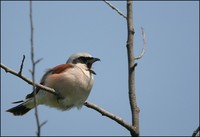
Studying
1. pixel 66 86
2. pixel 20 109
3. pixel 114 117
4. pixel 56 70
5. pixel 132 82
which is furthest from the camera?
pixel 20 109

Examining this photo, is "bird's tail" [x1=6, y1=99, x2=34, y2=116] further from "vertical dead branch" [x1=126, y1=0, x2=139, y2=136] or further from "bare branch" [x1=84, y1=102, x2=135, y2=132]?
"vertical dead branch" [x1=126, y1=0, x2=139, y2=136]

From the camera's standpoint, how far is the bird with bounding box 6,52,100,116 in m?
5.37

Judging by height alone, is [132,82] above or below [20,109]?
above

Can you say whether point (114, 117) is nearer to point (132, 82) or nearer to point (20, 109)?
point (132, 82)

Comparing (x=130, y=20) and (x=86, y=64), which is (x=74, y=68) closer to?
(x=86, y=64)

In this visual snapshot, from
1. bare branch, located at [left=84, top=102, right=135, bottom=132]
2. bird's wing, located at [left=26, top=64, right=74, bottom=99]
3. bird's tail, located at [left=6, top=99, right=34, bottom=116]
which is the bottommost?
bird's tail, located at [left=6, top=99, right=34, bottom=116]

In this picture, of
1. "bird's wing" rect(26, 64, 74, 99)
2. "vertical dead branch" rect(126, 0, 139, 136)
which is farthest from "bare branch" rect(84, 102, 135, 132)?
"bird's wing" rect(26, 64, 74, 99)

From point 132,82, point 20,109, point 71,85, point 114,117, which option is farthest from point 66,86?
point 132,82

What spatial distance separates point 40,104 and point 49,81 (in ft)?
1.55

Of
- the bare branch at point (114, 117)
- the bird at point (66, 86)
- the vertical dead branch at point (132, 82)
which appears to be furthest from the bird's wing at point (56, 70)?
the vertical dead branch at point (132, 82)

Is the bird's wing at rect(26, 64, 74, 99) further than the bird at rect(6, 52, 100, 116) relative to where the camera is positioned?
Yes

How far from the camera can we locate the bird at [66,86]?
211 inches

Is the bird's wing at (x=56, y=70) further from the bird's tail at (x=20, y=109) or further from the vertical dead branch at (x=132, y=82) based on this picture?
the vertical dead branch at (x=132, y=82)

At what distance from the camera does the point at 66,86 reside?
533 centimetres
